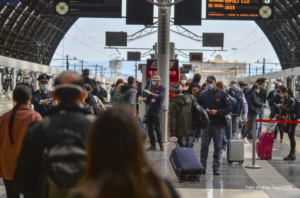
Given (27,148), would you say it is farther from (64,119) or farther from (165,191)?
(165,191)

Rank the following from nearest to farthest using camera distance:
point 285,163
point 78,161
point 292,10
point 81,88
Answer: point 78,161, point 81,88, point 285,163, point 292,10

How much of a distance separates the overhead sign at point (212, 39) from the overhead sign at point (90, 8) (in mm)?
14804

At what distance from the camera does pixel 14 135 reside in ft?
18.3

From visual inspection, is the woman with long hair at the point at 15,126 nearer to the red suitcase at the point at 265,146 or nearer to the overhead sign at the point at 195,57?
the red suitcase at the point at 265,146

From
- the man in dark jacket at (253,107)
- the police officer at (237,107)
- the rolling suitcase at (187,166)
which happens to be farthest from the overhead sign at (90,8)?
the rolling suitcase at (187,166)

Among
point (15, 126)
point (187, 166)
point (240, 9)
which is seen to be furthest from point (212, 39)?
point (15, 126)

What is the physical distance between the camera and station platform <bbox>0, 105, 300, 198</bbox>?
8.45m

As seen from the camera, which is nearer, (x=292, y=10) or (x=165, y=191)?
(x=165, y=191)

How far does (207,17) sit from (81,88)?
13.8 metres

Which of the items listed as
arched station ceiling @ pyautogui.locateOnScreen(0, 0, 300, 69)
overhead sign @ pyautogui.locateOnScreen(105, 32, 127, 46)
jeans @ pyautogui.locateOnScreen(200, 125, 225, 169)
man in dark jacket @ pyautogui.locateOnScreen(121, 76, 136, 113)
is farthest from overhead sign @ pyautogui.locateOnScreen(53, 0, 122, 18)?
arched station ceiling @ pyautogui.locateOnScreen(0, 0, 300, 69)

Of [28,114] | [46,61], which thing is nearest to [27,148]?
[28,114]

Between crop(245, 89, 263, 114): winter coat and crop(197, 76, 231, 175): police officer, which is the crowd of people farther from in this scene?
crop(245, 89, 263, 114): winter coat

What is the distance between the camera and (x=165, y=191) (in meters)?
2.45

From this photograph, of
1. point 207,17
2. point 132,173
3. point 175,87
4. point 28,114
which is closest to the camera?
point 132,173
